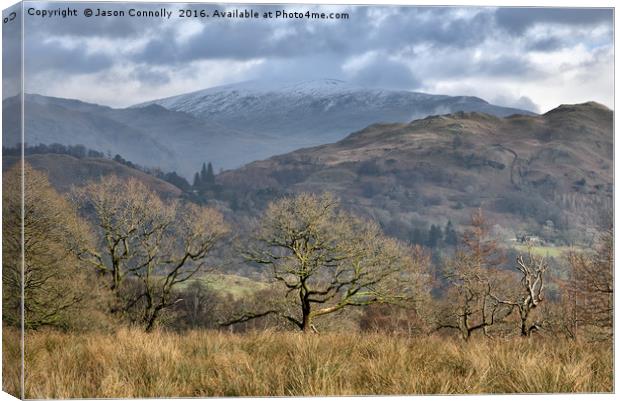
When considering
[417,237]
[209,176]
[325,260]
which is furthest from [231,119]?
A: [417,237]

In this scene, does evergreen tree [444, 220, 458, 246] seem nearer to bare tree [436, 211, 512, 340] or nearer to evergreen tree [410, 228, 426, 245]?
bare tree [436, 211, 512, 340]

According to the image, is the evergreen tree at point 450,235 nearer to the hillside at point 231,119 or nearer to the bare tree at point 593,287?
the bare tree at point 593,287

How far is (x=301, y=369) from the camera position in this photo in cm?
965

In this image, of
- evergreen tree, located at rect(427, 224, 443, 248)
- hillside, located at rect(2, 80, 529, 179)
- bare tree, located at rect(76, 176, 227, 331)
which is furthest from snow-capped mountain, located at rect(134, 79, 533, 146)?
evergreen tree, located at rect(427, 224, 443, 248)

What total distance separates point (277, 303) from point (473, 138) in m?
6.40

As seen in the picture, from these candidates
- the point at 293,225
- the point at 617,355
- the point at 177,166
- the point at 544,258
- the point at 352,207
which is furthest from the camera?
the point at 352,207

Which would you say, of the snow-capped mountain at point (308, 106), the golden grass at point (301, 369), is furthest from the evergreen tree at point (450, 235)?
the golden grass at point (301, 369)

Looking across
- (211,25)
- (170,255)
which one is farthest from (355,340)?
(170,255)

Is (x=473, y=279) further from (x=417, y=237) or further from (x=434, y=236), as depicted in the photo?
(x=417, y=237)

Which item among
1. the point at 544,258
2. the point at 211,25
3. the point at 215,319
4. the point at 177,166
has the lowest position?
the point at 215,319

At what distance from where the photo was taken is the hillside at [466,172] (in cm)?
1677

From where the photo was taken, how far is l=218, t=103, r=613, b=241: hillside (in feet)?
55.0

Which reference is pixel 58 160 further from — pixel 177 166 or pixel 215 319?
pixel 215 319

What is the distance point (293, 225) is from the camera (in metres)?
21.7
